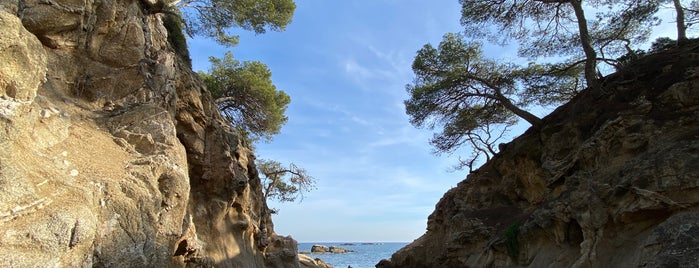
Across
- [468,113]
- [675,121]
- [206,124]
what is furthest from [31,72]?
[468,113]

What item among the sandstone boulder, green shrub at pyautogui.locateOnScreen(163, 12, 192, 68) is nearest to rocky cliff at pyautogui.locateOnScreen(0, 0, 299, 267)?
the sandstone boulder

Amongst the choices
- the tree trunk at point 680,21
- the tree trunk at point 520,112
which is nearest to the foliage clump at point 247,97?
the tree trunk at point 520,112

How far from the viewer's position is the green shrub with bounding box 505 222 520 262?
12.9m

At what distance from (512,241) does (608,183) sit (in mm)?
4198

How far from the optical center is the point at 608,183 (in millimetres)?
9711

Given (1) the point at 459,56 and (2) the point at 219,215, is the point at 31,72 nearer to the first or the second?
(2) the point at 219,215

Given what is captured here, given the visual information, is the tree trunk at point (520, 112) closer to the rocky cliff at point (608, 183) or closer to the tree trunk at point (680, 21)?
the rocky cliff at point (608, 183)

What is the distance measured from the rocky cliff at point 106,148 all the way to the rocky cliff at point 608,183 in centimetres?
843

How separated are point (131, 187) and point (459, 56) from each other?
15.2 meters

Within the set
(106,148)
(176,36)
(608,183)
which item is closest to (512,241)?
(608,183)

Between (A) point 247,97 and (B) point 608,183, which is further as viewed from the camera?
(A) point 247,97

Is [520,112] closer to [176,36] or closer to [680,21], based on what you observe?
[680,21]

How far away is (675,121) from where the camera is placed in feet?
31.1

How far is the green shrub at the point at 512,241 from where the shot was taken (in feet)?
42.5
